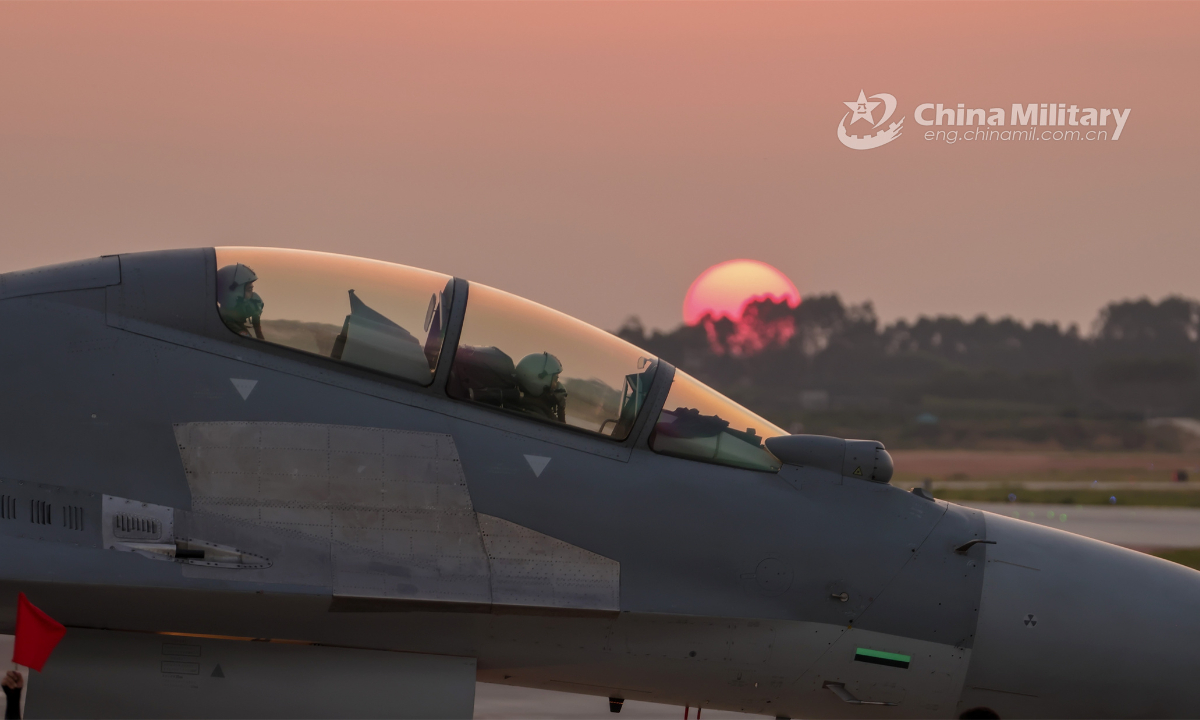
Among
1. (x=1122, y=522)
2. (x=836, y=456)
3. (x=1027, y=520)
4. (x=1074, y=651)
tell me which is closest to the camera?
(x=1074, y=651)

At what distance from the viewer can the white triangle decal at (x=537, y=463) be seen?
6047 millimetres

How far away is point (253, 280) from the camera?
6344 mm

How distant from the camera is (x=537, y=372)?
6344mm

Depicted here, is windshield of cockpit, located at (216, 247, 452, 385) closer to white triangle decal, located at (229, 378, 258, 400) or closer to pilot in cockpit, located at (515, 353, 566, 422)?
white triangle decal, located at (229, 378, 258, 400)

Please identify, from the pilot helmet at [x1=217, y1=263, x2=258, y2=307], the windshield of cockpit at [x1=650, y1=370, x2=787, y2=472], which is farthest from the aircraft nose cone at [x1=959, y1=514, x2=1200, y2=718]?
the pilot helmet at [x1=217, y1=263, x2=258, y2=307]

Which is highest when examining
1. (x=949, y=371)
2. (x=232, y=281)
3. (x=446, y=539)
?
(x=949, y=371)

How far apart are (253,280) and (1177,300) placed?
112 m

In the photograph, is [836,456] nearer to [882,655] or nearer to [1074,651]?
[882,655]

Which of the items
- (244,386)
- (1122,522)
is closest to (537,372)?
(244,386)

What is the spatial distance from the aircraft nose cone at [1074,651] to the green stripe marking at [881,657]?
14.0 inches

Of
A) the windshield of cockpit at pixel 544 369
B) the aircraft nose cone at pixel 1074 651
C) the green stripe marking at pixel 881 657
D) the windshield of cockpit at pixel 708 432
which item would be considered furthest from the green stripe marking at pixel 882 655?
the windshield of cockpit at pixel 544 369

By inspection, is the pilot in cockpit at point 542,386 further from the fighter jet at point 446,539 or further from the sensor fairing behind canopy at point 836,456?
the sensor fairing behind canopy at point 836,456

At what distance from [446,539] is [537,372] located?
1062mm

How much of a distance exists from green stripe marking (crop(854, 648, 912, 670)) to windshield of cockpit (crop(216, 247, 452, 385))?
9.22 ft
